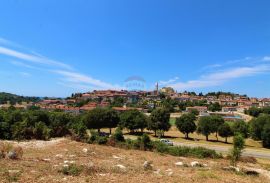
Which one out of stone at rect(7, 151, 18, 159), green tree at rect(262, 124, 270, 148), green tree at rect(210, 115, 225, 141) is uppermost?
green tree at rect(210, 115, 225, 141)

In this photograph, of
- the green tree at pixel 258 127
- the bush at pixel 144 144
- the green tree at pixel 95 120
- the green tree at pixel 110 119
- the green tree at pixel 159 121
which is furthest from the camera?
the green tree at pixel 110 119

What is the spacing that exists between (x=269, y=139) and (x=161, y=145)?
3248cm

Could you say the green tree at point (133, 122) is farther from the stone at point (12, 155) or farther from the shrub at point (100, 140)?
the stone at point (12, 155)

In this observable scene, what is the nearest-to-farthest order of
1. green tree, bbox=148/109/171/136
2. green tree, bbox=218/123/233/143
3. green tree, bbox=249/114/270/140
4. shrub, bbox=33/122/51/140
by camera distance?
1. shrub, bbox=33/122/51/140
2. green tree, bbox=218/123/233/143
3. green tree, bbox=249/114/270/140
4. green tree, bbox=148/109/171/136

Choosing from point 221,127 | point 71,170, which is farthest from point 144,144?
point 221,127

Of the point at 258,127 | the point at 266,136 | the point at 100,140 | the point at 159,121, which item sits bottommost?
the point at 266,136

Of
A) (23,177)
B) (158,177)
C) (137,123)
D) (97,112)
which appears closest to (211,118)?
(137,123)

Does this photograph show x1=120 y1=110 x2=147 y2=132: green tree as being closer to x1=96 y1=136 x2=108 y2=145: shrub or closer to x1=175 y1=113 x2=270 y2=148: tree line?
x1=175 y1=113 x2=270 y2=148: tree line

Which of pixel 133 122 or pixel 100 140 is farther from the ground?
pixel 133 122

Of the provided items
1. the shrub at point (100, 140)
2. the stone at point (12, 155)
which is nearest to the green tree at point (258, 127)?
the shrub at point (100, 140)

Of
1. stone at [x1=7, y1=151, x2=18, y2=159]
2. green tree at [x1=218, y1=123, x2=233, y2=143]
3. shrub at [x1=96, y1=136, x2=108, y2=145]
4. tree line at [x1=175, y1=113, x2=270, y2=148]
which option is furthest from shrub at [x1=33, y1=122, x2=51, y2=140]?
green tree at [x1=218, y1=123, x2=233, y2=143]

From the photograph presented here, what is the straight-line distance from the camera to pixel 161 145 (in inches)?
917

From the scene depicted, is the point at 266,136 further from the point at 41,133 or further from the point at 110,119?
the point at 41,133

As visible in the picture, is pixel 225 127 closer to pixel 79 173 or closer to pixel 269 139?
pixel 269 139
